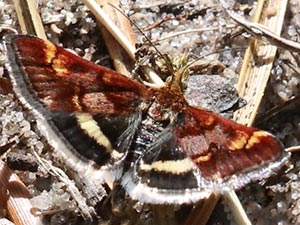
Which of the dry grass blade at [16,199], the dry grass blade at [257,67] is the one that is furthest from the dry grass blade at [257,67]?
Result: the dry grass blade at [16,199]

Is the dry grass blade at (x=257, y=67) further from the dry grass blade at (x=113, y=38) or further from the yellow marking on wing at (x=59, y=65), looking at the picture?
the yellow marking on wing at (x=59, y=65)

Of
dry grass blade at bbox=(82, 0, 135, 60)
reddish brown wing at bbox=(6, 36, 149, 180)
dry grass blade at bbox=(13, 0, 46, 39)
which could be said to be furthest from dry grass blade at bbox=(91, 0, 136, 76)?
reddish brown wing at bbox=(6, 36, 149, 180)

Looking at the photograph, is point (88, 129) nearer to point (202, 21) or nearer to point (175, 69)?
point (175, 69)

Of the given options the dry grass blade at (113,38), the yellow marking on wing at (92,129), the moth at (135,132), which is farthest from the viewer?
the dry grass blade at (113,38)

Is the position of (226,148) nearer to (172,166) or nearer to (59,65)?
(172,166)

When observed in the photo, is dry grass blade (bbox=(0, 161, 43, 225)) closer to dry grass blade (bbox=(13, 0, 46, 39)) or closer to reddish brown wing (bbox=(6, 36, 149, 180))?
reddish brown wing (bbox=(6, 36, 149, 180))

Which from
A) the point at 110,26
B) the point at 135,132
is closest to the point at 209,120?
the point at 135,132
